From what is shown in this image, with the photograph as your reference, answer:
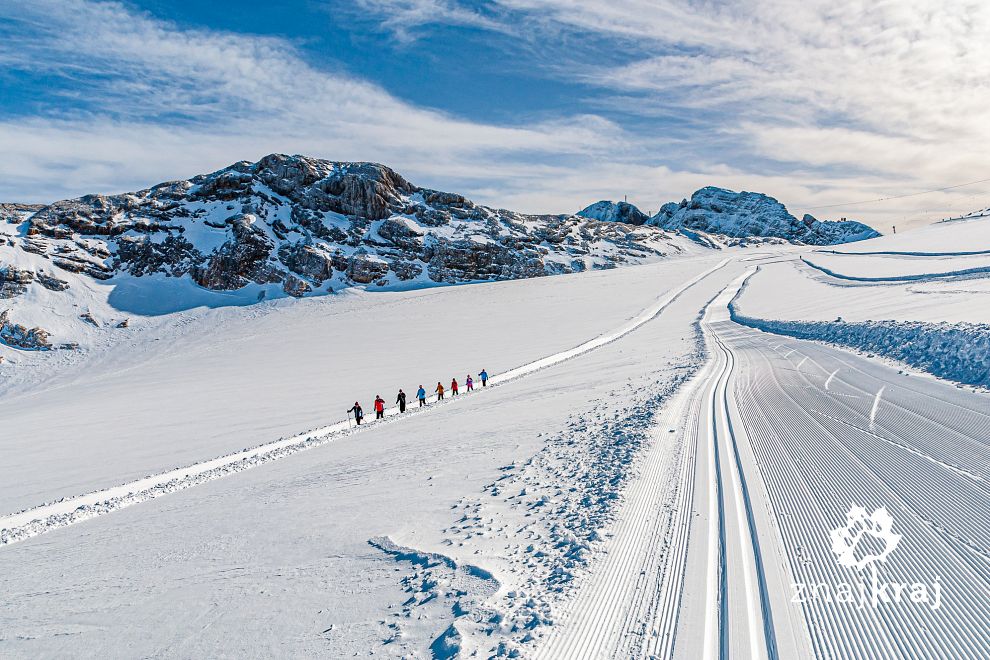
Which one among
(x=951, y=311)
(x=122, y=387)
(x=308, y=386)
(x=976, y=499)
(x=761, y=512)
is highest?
(x=951, y=311)

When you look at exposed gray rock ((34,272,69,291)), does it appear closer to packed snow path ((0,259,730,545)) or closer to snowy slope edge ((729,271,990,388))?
packed snow path ((0,259,730,545))

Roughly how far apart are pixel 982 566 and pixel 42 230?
266ft

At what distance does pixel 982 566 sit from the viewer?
5035 mm

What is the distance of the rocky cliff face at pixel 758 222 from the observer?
566 feet

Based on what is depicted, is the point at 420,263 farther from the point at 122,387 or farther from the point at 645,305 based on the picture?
the point at 122,387

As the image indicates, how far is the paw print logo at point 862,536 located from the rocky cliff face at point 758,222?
566ft

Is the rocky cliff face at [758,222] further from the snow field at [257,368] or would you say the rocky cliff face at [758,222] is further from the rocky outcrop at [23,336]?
the rocky outcrop at [23,336]

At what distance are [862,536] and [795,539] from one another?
0.77m

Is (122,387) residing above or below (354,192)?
below

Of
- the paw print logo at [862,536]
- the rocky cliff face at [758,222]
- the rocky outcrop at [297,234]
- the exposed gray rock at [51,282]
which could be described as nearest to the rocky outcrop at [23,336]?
the exposed gray rock at [51,282]

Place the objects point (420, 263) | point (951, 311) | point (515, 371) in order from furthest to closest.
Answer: point (420, 263) → point (515, 371) → point (951, 311)

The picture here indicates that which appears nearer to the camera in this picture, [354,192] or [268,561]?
[268,561]

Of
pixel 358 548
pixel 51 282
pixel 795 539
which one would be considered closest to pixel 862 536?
pixel 795 539

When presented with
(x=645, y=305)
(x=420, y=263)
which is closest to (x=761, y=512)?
(x=645, y=305)
